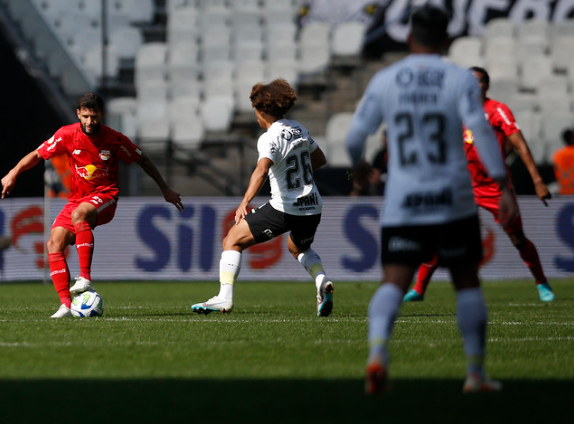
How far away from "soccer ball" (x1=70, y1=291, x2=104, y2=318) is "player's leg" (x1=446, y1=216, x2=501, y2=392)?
4.20 metres

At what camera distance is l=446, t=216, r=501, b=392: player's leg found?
4164mm

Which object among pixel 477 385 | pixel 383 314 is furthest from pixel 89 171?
Answer: pixel 477 385

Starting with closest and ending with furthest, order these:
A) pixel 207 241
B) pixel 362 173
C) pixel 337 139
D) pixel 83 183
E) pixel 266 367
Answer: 1. pixel 362 173
2. pixel 266 367
3. pixel 83 183
4. pixel 207 241
5. pixel 337 139

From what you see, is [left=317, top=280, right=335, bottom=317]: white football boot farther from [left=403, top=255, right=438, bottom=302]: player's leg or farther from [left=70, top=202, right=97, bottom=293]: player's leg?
[left=403, top=255, right=438, bottom=302]: player's leg

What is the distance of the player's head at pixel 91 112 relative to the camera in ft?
25.0

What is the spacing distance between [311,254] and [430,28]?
Answer: 3.96 meters

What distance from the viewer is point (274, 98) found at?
761cm

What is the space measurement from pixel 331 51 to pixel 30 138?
6.51 meters

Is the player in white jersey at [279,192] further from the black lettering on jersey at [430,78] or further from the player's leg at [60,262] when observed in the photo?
the black lettering on jersey at [430,78]

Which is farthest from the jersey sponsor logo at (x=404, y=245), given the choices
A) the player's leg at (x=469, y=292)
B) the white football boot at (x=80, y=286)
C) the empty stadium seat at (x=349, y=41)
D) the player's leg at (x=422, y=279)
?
the empty stadium seat at (x=349, y=41)

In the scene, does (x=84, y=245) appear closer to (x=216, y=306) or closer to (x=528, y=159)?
(x=216, y=306)

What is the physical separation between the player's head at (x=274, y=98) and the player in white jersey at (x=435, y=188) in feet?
11.1

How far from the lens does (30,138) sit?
18.7 meters

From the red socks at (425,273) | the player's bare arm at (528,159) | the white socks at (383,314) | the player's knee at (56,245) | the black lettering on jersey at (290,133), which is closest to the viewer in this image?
the white socks at (383,314)
